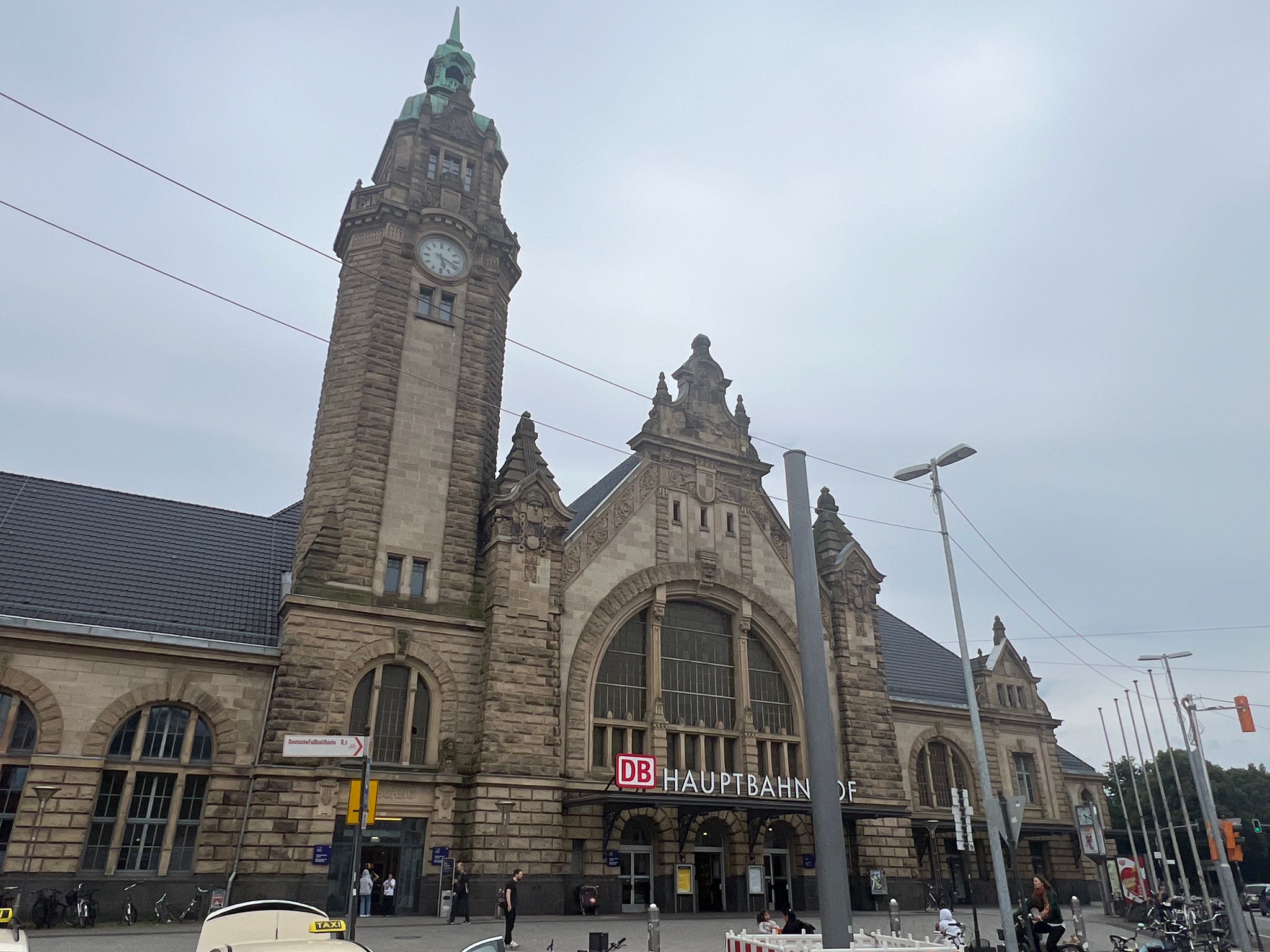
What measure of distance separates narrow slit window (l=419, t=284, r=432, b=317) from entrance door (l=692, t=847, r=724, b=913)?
79.2 ft

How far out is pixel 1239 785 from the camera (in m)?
78.2

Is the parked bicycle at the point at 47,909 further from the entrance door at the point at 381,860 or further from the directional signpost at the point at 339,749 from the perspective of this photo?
the directional signpost at the point at 339,749

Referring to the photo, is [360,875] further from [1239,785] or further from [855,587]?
[1239,785]

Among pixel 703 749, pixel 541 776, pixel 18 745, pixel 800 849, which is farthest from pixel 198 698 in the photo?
pixel 800 849

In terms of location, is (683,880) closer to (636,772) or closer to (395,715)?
(636,772)

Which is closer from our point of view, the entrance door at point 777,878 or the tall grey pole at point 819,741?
the tall grey pole at point 819,741

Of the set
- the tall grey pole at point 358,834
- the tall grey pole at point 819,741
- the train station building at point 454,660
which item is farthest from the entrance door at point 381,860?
the tall grey pole at point 819,741

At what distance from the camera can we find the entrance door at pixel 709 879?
33.5m

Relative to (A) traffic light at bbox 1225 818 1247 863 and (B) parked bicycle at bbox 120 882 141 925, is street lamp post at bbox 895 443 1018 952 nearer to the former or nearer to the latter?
(A) traffic light at bbox 1225 818 1247 863

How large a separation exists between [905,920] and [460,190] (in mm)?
35003

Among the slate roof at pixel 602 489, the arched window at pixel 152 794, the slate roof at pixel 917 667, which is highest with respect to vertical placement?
the slate roof at pixel 602 489

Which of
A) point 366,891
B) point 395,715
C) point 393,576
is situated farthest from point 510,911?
point 393,576

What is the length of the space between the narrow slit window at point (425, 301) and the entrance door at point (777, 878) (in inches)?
1033

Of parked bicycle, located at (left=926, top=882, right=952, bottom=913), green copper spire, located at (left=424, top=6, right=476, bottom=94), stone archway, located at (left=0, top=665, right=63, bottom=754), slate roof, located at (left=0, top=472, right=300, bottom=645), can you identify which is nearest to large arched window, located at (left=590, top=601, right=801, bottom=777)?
parked bicycle, located at (left=926, top=882, right=952, bottom=913)
